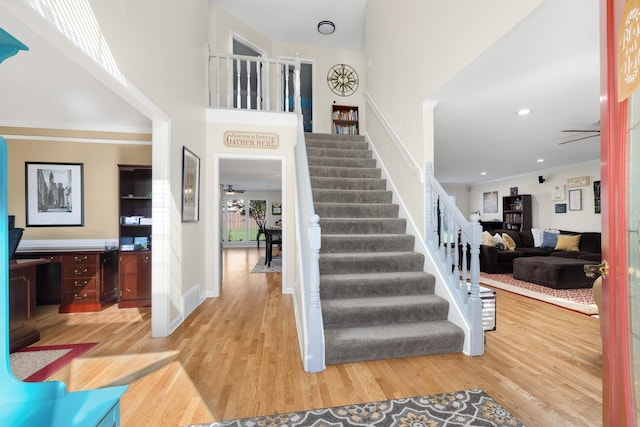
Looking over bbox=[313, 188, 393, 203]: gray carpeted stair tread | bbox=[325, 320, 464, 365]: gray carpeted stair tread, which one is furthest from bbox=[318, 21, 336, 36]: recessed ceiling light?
bbox=[325, 320, 464, 365]: gray carpeted stair tread

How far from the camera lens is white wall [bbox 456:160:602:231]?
20.6 ft

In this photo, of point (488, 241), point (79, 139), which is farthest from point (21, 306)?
point (488, 241)

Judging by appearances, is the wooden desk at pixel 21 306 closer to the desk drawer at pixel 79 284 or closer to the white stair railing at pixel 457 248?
the desk drawer at pixel 79 284

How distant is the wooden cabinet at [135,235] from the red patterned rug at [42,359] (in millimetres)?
1026

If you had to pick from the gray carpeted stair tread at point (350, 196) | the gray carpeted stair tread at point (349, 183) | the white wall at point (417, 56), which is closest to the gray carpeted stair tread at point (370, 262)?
the white wall at point (417, 56)

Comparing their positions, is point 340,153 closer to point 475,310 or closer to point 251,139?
point 251,139

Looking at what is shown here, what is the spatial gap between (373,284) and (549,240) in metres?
6.05

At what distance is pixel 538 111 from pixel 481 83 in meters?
1.47

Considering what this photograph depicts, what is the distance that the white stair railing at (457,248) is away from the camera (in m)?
2.27

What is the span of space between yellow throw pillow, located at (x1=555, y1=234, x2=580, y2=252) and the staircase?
4773mm

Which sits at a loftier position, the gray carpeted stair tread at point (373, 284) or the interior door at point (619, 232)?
the interior door at point (619, 232)

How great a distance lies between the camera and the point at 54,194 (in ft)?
12.1

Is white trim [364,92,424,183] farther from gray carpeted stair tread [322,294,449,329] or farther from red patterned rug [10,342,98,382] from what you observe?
red patterned rug [10,342,98,382]

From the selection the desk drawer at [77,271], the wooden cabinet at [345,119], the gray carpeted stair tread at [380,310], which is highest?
the wooden cabinet at [345,119]
